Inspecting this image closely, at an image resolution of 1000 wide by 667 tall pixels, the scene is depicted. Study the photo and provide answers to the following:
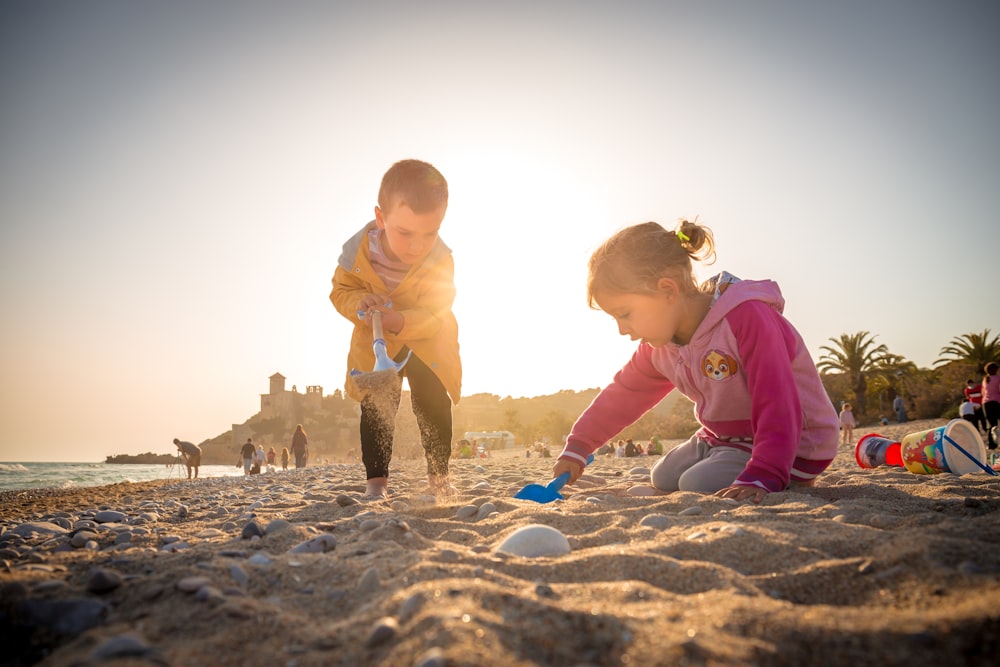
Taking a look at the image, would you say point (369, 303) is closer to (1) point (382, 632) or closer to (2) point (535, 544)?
(2) point (535, 544)

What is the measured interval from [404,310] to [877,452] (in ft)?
14.7

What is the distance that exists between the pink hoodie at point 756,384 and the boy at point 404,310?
3.55 ft

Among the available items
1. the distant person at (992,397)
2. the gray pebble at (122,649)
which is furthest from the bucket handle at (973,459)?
the distant person at (992,397)

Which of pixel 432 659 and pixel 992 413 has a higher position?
pixel 432 659

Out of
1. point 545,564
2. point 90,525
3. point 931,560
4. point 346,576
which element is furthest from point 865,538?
point 90,525

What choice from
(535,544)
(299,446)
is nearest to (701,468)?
(535,544)

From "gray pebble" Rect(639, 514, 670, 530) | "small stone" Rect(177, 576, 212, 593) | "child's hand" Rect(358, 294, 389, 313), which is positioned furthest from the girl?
"small stone" Rect(177, 576, 212, 593)

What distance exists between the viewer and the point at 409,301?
3914mm

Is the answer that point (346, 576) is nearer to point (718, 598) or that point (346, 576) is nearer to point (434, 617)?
point (434, 617)

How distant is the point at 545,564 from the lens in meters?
1.62

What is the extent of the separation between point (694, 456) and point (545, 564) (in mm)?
2288

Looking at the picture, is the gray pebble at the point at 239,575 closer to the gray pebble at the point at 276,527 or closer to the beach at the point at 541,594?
the beach at the point at 541,594

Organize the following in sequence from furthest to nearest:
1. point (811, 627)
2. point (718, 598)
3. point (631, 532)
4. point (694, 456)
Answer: point (694, 456) < point (631, 532) < point (718, 598) < point (811, 627)

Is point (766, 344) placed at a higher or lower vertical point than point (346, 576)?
higher
